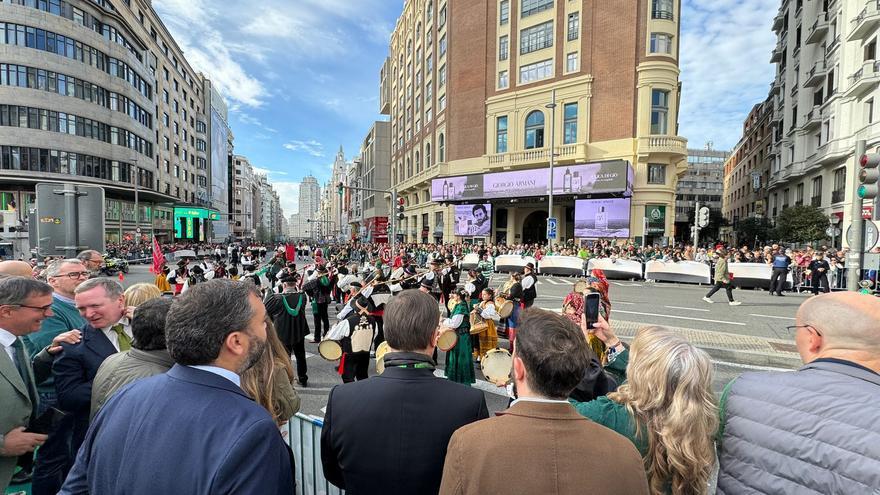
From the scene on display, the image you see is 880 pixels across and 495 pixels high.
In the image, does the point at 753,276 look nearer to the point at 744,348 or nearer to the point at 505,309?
the point at 744,348

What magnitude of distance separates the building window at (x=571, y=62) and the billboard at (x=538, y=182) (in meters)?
7.65

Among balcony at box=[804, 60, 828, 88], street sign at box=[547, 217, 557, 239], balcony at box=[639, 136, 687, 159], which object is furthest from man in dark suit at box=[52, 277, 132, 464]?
balcony at box=[804, 60, 828, 88]

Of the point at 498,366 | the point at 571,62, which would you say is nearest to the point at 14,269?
the point at 498,366

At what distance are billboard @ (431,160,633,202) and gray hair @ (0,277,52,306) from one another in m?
26.3

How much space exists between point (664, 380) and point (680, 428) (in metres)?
0.21

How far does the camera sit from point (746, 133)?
197 feet

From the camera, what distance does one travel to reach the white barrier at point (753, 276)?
16266mm

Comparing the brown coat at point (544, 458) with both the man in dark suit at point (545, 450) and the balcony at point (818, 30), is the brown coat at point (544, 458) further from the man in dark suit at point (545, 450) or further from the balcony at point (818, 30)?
the balcony at point (818, 30)

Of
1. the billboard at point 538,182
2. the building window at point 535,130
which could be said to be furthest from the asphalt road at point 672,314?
the building window at point 535,130

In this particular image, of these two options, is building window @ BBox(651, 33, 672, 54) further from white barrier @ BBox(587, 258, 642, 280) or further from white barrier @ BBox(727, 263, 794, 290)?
white barrier @ BBox(727, 263, 794, 290)

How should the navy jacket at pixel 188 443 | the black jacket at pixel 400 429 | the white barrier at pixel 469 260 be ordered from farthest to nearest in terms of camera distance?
the white barrier at pixel 469 260
the black jacket at pixel 400 429
the navy jacket at pixel 188 443

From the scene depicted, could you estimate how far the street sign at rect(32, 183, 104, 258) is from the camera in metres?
9.15

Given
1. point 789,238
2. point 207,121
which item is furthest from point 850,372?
point 207,121

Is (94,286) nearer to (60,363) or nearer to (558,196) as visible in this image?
(60,363)
